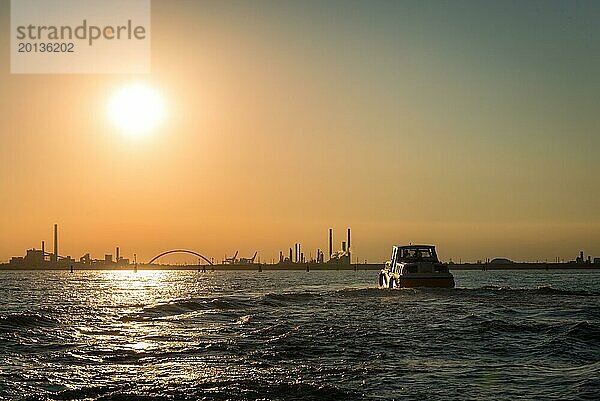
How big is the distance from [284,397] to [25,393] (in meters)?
4.88

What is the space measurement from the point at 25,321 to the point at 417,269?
2681 centimetres

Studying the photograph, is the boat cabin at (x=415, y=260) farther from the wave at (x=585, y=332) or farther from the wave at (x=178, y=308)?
the wave at (x=585, y=332)

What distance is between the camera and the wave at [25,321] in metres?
27.3

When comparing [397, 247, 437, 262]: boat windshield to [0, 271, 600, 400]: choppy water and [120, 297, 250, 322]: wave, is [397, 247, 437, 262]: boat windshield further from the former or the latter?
[0, 271, 600, 400]: choppy water

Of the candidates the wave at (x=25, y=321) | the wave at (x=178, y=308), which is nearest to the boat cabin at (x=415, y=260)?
the wave at (x=178, y=308)

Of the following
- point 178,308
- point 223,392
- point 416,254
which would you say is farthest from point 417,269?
point 223,392

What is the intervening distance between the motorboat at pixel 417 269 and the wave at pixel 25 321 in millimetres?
24899

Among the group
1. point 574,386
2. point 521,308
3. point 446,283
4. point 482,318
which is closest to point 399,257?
point 446,283

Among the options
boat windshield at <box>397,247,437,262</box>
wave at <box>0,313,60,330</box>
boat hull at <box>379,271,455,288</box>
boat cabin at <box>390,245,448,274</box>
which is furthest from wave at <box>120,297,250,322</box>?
boat windshield at <box>397,247,437,262</box>

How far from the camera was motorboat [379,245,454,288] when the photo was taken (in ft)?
158

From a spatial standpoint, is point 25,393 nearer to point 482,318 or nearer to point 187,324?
point 187,324

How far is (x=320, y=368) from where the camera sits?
16188 millimetres

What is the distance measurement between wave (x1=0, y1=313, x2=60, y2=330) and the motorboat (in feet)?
81.7

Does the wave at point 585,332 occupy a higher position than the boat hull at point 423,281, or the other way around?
the boat hull at point 423,281
